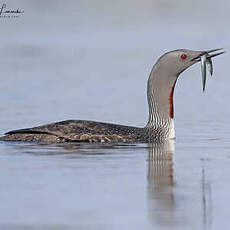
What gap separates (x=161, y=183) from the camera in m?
10.1

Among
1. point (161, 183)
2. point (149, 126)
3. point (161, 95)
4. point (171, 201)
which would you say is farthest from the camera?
point (161, 95)

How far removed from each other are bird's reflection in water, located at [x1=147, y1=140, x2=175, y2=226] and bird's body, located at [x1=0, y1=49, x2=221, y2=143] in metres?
0.25

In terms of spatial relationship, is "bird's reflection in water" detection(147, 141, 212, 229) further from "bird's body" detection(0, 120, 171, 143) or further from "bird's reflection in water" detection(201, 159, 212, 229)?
"bird's body" detection(0, 120, 171, 143)

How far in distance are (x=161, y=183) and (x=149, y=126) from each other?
3.20m

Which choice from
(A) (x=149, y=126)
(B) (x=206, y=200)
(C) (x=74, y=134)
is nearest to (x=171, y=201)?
(B) (x=206, y=200)

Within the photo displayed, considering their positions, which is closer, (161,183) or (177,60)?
(161,183)

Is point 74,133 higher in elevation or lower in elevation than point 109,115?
lower

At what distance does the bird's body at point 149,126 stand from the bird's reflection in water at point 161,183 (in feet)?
0.83

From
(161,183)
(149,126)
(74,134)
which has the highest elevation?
(149,126)

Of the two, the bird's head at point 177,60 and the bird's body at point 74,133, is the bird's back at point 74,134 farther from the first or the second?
the bird's head at point 177,60

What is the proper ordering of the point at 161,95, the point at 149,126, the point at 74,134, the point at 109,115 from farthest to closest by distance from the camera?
1. the point at 109,115
2. the point at 161,95
3. the point at 149,126
4. the point at 74,134

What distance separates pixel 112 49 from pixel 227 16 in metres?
7.71

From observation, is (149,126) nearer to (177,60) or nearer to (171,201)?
(177,60)

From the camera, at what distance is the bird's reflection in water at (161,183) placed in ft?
28.6
